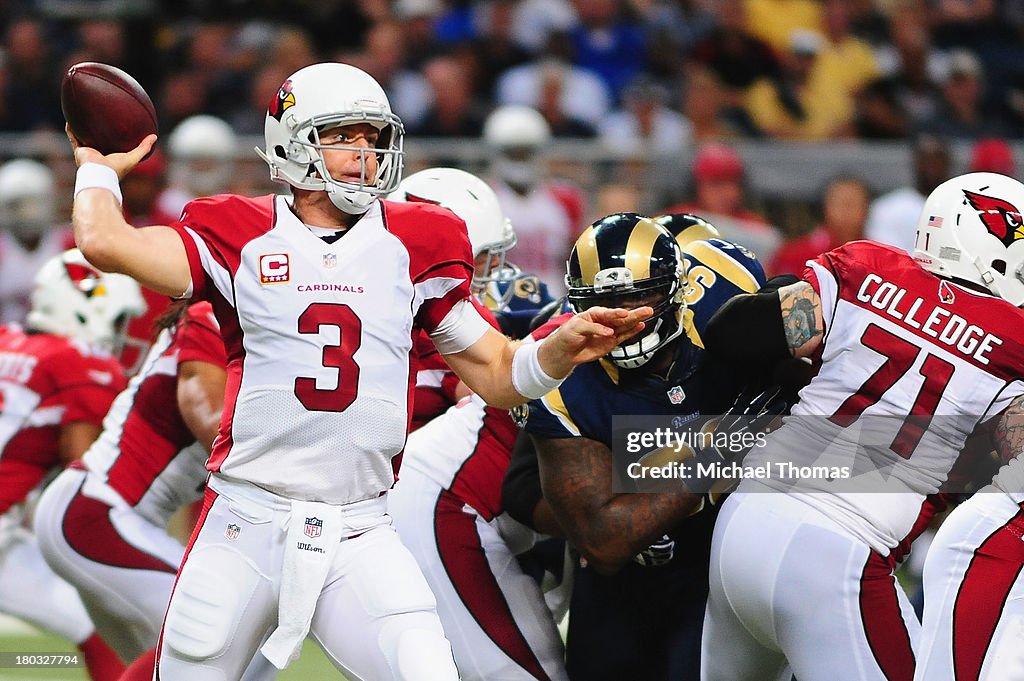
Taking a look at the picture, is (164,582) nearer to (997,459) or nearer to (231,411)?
(231,411)

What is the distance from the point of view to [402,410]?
3129 millimetres

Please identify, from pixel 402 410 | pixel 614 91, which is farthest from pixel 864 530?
pixel 614 91

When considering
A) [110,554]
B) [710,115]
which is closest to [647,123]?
[710,115]

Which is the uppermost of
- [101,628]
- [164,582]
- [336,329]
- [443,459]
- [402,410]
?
[336,329]

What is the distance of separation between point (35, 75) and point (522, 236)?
419 centimetres

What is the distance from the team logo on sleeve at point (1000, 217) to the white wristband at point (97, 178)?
81.1 inches

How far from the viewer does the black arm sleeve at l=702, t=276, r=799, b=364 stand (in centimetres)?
346

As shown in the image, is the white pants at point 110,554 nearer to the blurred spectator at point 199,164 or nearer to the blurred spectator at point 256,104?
the blurred spectator at point 199,164

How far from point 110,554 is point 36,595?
84 cm

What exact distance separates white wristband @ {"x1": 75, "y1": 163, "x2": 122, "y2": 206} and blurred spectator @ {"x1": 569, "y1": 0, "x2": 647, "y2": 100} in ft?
24.2

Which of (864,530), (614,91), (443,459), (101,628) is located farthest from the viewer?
(614,91)

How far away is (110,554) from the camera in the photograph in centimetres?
446

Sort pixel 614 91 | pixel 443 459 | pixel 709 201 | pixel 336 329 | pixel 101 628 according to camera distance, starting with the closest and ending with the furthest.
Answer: pixel 336 329
pixel 443 459
pixel 101 628
pixel 709 201
pixel 614 91

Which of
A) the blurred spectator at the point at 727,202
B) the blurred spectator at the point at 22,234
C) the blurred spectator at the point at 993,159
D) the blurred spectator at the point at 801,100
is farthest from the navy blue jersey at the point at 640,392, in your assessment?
the blurred spectator at the point at 801,100
